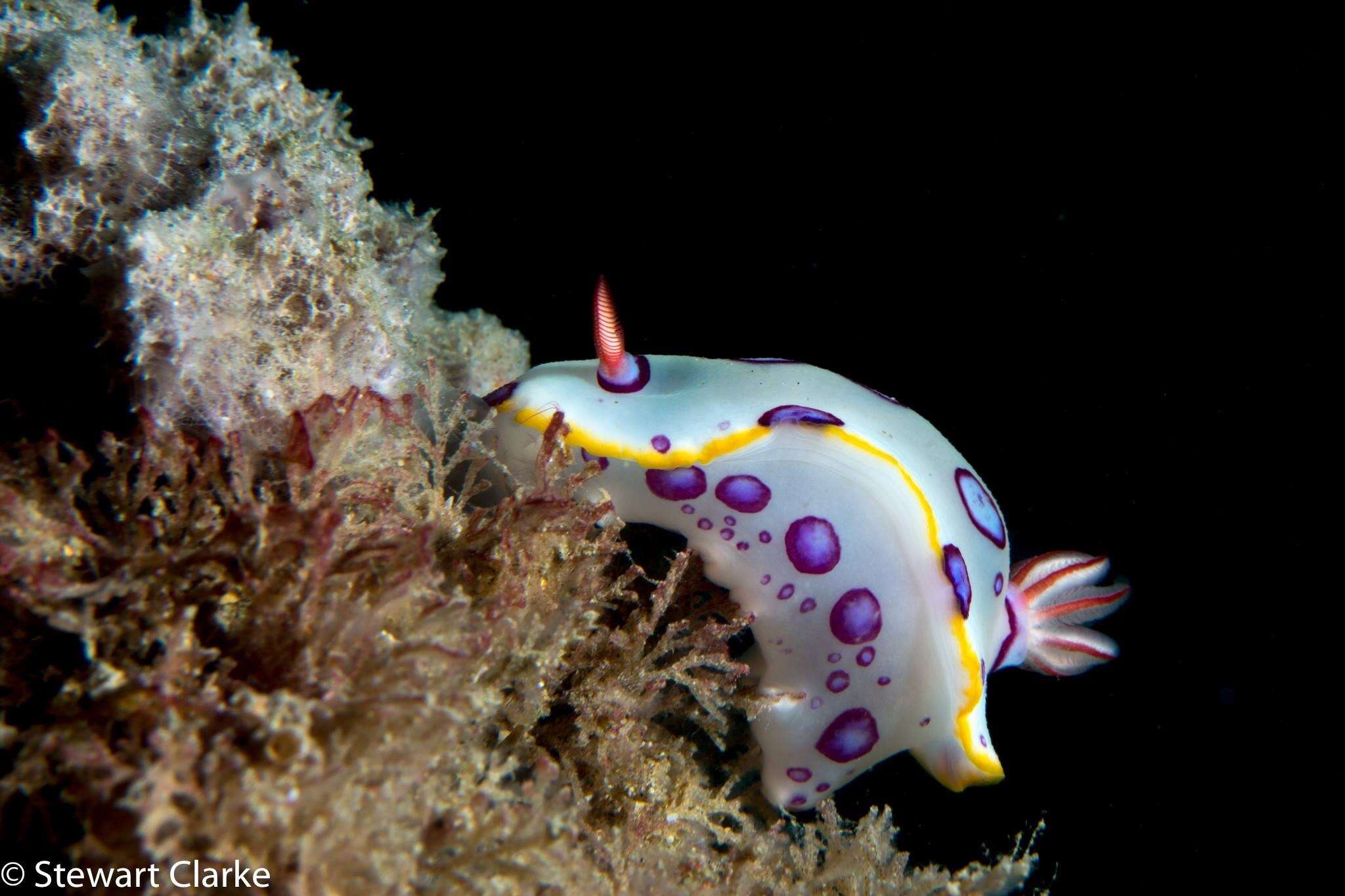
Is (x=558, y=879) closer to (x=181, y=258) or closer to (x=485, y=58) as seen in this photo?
(x=181, y=258)

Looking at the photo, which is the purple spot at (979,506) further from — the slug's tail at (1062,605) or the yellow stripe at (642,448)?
the yellow stripe at (642,448)

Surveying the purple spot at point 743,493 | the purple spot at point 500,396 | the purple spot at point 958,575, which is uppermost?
the purple spot at point 500,396

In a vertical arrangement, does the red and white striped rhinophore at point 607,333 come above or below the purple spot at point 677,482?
above

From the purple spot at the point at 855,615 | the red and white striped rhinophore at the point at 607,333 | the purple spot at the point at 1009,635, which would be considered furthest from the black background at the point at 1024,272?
the red and white striped rhinophore at the point at 607,333

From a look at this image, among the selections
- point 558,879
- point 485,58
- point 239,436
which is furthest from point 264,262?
point 485,58

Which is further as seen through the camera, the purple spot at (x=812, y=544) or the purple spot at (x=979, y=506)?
the purple spot at (x=979, y=506)

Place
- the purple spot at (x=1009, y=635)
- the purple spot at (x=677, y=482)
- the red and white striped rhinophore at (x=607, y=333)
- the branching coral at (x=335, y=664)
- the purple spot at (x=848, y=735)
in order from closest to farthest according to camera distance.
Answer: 1. the branching coral at (x=335, y=664)
2. the red and white striped rhinophore at (x=607, y=333)
3. the purple spot at (x=677, y=482)
4. the purple spot at (x=848, y=735)
5. the purple spot at (x=1009, y=635)

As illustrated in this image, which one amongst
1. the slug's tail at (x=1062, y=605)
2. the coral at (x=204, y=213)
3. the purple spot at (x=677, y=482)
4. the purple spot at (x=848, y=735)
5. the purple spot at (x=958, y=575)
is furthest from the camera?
the slug's tail at (x=1062, y=605)

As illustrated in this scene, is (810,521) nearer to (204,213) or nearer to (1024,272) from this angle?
(204,213)
